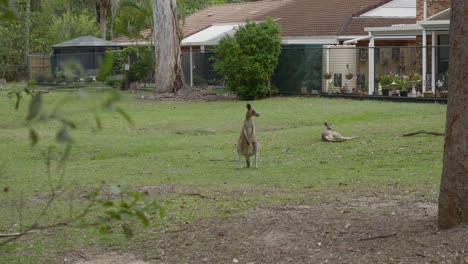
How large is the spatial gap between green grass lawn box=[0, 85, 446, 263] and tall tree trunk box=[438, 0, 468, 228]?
278 centimetres

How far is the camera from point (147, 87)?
4447 cm

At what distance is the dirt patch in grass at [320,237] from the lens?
8.12 m

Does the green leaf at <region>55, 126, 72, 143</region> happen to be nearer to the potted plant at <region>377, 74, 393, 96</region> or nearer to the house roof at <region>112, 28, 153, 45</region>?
the potted plant at <region>377, 74, 393, 96</region>

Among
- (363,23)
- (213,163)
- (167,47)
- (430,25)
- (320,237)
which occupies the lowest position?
(213,163)

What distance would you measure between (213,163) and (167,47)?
2322cm

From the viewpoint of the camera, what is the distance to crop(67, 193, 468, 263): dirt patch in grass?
8.12m

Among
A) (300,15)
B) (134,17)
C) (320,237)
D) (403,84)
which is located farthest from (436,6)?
(320,237)

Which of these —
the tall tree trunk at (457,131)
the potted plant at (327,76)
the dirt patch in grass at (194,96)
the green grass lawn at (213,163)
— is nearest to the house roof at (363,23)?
the potted plant at (327,76)

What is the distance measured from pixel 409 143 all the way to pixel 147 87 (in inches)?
1107

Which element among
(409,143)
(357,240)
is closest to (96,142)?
(409,143)

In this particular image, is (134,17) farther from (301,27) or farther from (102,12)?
(301,27)

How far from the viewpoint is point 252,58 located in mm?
33812

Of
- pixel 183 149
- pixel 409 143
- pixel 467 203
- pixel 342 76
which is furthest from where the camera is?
pixel 342 76

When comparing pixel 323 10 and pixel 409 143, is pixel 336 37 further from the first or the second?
pixel 409 143
